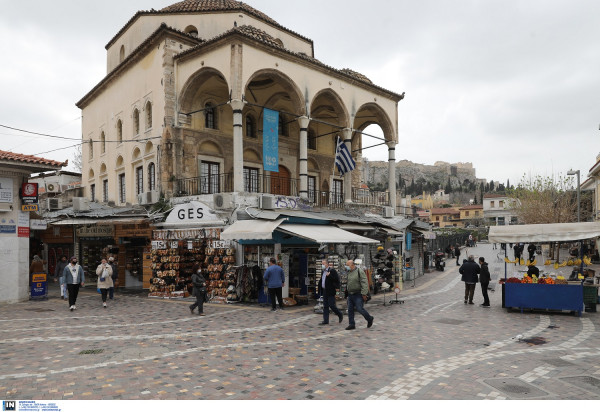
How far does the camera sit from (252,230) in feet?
45.6

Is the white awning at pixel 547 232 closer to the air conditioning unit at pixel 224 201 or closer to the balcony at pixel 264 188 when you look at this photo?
the balcony at pixel 264 188

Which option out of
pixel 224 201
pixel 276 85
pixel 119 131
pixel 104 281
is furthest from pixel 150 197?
pixel 276 85

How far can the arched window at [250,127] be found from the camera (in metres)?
22.7

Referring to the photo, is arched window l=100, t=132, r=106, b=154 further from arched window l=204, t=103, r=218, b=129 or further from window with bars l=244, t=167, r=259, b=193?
window with bars l=244, t=167, r=259, b=193

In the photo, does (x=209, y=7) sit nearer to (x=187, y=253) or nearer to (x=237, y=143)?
(x=237, y=143)

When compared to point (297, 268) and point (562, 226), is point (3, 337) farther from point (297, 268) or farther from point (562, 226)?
point (562, 226)

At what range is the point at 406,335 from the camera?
32.5 ft

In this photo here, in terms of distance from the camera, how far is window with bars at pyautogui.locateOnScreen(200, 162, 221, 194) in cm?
2034

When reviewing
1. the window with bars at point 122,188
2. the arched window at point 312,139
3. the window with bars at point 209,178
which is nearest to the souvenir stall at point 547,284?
the window with bars at point 209,178

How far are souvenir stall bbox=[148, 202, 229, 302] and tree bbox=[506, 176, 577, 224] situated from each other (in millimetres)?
31439

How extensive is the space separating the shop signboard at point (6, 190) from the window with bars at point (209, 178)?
736 cm

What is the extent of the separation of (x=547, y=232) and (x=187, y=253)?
12.9 m
